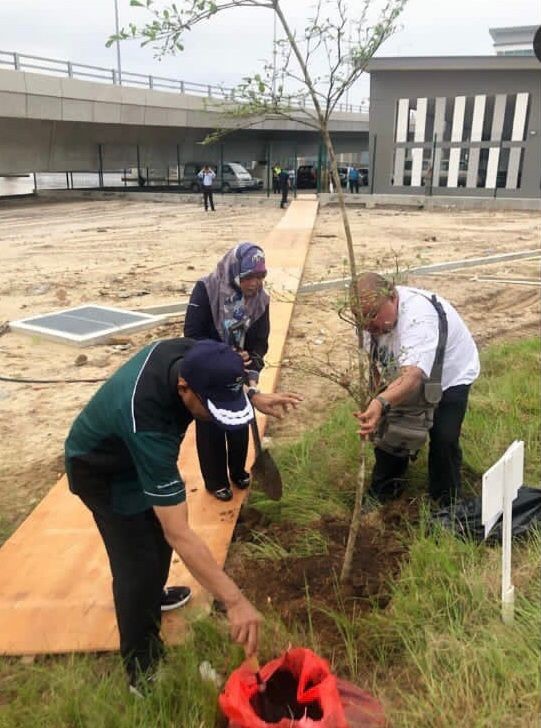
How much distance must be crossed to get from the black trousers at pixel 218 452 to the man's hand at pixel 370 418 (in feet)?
3.68

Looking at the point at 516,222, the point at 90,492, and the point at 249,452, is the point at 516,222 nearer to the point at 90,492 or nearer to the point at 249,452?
the point at 249,452

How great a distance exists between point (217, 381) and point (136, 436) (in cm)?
29

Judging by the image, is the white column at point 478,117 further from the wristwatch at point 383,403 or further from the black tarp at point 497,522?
the wristwatch at point 383,403

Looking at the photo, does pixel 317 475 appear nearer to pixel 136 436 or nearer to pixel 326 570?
pixel 326 570

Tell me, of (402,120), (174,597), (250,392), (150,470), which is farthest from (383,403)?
(402,120)

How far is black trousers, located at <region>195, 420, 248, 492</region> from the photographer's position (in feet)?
11.3

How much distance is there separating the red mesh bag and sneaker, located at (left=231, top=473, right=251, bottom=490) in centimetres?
168

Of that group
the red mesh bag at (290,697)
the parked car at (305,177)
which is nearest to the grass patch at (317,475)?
the red mesh bag at (290,697)

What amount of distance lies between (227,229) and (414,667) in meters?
14.8

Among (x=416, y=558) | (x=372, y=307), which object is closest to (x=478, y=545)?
(x=416, y=558)

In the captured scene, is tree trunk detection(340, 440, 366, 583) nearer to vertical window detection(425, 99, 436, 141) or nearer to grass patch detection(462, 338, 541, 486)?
grass patch detection(462, 338, 541, 486)

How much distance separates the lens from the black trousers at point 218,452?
344 cm

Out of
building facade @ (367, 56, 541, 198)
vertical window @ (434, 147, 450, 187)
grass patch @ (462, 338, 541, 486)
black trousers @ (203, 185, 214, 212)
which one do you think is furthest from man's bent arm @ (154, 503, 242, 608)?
vertical window @ (434, 147, 450, 187)

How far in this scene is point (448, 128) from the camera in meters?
24.8
